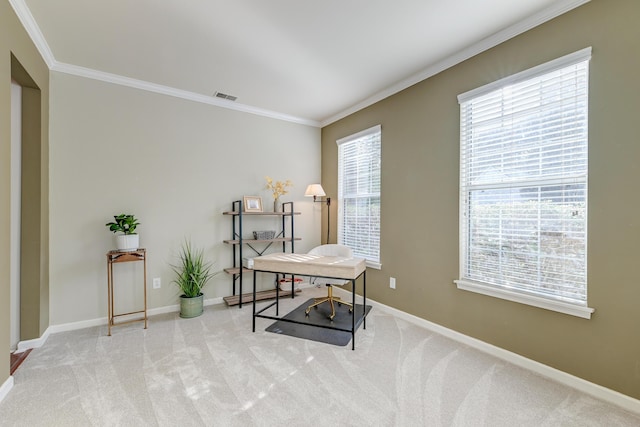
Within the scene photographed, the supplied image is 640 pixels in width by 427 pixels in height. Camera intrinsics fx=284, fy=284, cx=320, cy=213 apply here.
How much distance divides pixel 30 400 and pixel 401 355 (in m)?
2.61

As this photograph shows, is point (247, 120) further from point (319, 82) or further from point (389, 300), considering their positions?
point (389, 300)

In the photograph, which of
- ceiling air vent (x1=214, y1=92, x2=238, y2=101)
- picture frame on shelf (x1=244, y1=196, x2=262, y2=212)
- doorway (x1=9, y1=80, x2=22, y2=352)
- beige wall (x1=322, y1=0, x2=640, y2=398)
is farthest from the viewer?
picture frame on shelf (x1=244, y1=196, x2=262, y2=212)

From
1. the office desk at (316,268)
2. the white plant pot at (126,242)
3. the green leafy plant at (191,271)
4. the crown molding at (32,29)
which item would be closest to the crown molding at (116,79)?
the crown molding at (32,29)

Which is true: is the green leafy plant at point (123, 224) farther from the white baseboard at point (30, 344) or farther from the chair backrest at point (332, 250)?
the chair backrest at point (332, 250)

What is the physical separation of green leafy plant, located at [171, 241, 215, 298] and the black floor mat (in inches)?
42.4

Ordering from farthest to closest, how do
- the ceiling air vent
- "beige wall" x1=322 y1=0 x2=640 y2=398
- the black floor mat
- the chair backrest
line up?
1. the ceiling air vent
2. the chair backrest
3. the black floor mat
4. "beige wall" x1=322 y1=0 x2=640 y2=398

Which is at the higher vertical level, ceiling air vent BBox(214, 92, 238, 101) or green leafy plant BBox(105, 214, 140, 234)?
ceiling air vent BBox(214, 92, 238, 101)

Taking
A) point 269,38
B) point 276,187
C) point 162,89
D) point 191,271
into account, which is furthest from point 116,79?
point 191,271

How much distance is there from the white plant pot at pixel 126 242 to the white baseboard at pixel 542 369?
9.98 feet

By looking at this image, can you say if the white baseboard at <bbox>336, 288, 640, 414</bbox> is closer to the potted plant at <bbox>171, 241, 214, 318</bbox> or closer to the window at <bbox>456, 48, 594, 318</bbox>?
the window at <bbox>456, 48, 594, 318</bbox>

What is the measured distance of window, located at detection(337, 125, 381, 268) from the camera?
12.2 ft

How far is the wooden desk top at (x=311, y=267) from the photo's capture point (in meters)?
2.57

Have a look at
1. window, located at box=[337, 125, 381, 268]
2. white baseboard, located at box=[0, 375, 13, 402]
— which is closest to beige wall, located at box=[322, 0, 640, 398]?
window, located at box=[337, 125, 381, 268]

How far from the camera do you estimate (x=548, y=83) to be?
2139 millimetres
